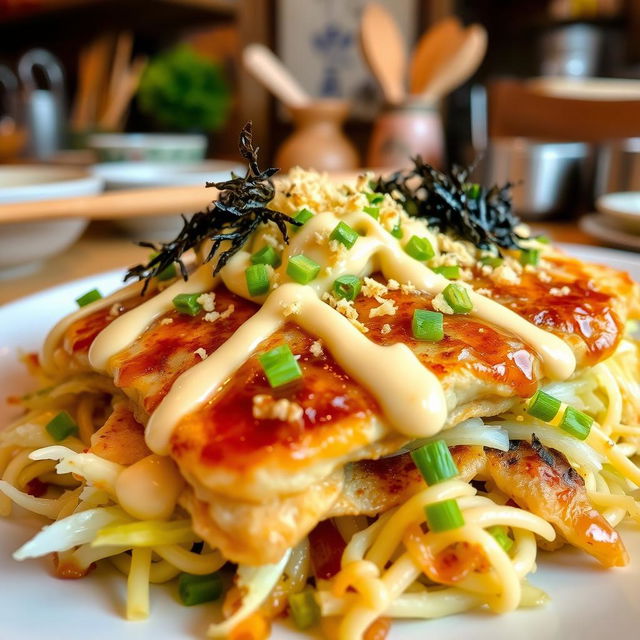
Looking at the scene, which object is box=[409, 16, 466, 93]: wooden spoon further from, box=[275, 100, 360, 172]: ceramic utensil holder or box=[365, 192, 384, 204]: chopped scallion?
box=[365, 192, 384, 204]: chopped scallion

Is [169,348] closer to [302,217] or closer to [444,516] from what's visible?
[302,217]

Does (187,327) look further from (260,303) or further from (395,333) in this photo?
(395,333)

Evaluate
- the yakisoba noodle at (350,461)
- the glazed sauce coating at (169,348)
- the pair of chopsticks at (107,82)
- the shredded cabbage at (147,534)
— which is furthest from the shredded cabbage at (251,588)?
the pair of chopsticks at (107,82)

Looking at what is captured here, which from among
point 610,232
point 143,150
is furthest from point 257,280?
point 143,150

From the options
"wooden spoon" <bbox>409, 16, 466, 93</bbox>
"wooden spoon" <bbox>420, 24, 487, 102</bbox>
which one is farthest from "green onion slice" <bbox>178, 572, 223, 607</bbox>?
"wooden spoon" <bbox>409, 16, 466, 93</bbox>

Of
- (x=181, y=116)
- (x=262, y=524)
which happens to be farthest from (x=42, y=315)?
(x=181, y=116)

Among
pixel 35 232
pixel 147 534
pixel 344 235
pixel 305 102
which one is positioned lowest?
pixel 147 534

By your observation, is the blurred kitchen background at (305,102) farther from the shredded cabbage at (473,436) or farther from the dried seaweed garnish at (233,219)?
the shredded cabbage at (473,436)
